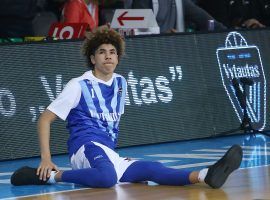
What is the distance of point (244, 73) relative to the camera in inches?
480

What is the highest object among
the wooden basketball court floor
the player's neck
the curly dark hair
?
the curly dark hair

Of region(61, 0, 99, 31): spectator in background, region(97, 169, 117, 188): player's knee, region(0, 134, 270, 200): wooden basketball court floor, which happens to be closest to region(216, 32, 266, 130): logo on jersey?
region(0, 134, 270, 200): wooden basketball court floor

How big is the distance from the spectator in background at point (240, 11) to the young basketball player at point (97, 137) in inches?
238

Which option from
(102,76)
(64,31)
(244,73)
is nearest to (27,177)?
(102,76)

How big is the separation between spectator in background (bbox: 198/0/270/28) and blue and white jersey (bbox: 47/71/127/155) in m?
6.10

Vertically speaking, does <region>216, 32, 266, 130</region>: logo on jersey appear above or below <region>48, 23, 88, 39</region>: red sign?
below

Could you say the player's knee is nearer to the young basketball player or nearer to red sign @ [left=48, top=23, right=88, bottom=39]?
the young basketball player

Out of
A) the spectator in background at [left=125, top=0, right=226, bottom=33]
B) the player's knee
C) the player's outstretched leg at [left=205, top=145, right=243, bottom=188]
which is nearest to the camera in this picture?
the player's outstretched leg at [left=205, top=145, right=243, bottom=188]

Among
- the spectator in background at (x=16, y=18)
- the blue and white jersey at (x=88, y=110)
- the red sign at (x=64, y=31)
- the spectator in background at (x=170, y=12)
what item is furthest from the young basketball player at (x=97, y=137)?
the spectator in background at (x=170, y=12)

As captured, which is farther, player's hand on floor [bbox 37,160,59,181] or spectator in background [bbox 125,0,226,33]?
spectator in background [bbox 125,0,226,33]

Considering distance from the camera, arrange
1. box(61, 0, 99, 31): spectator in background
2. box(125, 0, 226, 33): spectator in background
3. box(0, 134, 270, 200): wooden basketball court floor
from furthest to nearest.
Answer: box(125, 0, 226, 33): spectator in background
box(61, 0, 99, 31): spectator in background
box(0, 134, 270, 200): wooden basketball court floor

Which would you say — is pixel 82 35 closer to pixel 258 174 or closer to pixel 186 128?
pixel 186 128

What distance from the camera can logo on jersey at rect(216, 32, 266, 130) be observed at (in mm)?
11992

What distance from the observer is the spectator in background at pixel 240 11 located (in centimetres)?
1440
